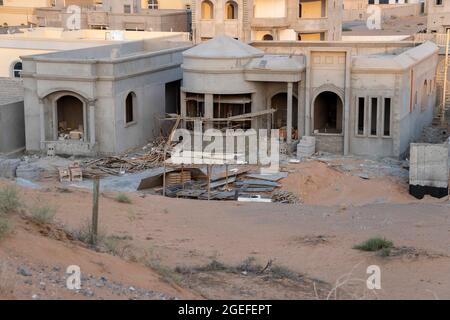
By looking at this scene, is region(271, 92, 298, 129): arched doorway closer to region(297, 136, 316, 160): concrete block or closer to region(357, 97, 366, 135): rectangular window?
region(297, 136, 316, 160): concrete block

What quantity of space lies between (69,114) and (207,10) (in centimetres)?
1746

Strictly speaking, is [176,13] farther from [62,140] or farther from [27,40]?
[62,140]

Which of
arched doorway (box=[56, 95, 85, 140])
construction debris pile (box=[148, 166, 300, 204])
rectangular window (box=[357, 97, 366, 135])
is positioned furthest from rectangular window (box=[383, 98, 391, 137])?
arched doorway (box=[56, 95, 85, 140])

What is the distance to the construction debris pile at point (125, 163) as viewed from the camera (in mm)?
25656

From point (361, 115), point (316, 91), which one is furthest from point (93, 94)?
point (361, 115)

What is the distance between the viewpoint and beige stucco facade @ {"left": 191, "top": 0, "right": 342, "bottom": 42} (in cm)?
4453

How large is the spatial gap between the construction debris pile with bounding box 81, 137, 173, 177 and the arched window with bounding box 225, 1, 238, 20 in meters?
18.3

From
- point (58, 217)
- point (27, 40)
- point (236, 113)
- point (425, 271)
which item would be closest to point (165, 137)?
point (236, 113)

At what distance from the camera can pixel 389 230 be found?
17297mm

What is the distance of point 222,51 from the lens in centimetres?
2941

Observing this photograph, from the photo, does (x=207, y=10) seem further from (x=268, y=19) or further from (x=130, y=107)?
(x=130, y=107)

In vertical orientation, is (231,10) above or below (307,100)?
above

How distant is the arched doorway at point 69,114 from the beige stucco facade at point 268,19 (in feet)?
53.1

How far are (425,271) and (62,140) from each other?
17.2m
